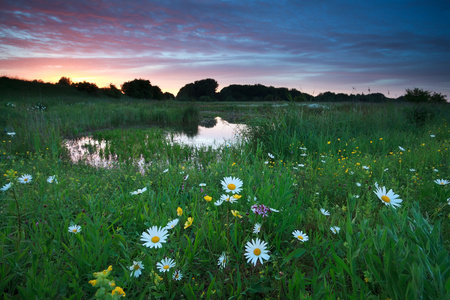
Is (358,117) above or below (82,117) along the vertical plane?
above

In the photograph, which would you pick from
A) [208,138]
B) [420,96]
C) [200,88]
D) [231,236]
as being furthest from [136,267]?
[200,88]

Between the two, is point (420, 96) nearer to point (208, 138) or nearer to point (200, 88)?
point (208, 138)

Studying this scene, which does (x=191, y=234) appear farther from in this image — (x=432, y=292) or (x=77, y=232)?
(x=432, y=292)

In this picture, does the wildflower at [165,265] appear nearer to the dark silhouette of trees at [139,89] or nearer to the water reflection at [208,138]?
the water reflection at [208,138]

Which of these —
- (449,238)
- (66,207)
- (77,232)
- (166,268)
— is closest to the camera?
(166,268)

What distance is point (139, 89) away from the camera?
4775 cm

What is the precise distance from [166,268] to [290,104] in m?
6.47

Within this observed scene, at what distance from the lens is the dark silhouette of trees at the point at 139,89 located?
46031mm

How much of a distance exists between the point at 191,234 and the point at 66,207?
152 cm

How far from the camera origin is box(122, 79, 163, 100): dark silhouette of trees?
46031 millimetres

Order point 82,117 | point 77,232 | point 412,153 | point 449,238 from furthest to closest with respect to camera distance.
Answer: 1. point 82,117
2. point 412,153
3. point 449,238
4. point 77,232

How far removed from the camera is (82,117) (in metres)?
11.8

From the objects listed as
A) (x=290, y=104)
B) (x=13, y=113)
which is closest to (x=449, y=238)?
(x=290, y=104)

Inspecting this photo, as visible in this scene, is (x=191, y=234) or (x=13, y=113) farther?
(x=13, y=113)
